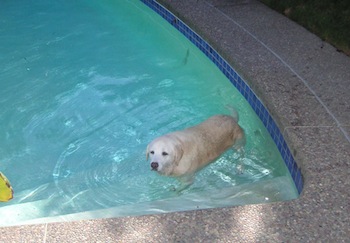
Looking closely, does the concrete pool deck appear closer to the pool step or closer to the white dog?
the pool step

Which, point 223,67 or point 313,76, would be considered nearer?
point 313,76

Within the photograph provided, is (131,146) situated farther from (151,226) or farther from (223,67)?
(151,226)

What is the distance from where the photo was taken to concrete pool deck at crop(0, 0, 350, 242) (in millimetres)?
2527

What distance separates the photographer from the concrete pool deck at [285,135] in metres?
2.53

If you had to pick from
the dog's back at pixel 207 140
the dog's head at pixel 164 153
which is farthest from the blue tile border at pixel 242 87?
the dog's head at pixel 164 153

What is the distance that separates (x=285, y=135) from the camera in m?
3.52

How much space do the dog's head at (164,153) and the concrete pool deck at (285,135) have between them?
0.71 meters

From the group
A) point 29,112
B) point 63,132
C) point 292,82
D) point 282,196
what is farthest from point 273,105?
point 29,112

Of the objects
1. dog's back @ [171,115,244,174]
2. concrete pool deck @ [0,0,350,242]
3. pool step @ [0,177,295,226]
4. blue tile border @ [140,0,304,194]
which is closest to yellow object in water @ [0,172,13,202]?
concrete pool deck @ [0,0,350,242]

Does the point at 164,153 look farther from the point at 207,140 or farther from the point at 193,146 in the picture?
the point at 207,140

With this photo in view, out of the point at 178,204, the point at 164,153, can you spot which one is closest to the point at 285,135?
the point at 164,153

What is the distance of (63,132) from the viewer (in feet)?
15.1

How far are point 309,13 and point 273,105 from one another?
206 cm

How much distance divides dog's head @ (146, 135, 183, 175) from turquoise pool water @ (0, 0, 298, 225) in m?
0.34
